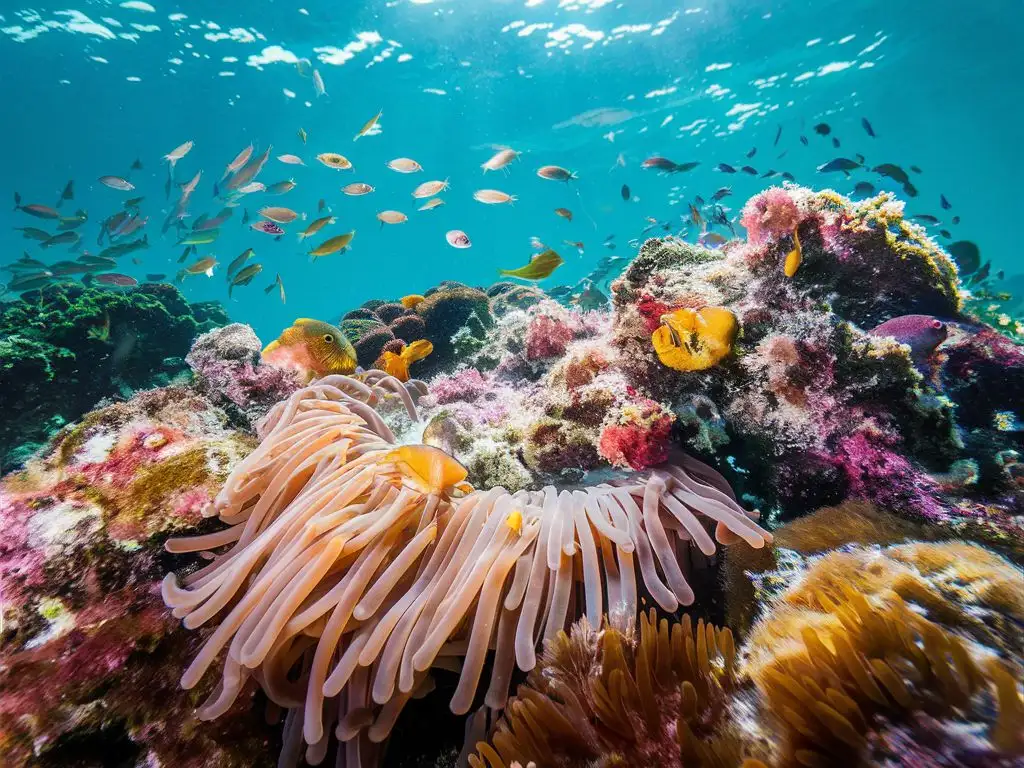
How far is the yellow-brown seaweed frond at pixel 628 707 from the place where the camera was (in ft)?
3.84

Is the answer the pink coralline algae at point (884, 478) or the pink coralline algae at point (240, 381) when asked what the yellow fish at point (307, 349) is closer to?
the pink coralline algae at point (240, 381)

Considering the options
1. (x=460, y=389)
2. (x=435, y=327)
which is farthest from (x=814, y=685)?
(x=435, y=327)

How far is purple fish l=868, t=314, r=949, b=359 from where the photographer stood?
2.68 m

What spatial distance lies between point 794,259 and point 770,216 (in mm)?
415

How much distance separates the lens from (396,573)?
173cm

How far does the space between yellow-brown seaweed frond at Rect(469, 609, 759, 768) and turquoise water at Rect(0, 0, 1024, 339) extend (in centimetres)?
1417

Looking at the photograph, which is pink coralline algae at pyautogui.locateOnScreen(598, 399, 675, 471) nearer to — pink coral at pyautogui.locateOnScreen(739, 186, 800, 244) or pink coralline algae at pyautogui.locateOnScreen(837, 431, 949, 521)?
pink coralline algae at pyautogui.locateOnScreen(837, 431, 949, 521)

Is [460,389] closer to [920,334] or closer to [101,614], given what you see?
[101,614]

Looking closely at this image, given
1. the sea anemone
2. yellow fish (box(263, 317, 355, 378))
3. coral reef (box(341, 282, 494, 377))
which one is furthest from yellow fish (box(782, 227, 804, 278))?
coral reef (box(341, 282, 494, 377))

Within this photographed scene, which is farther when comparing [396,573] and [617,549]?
[617,549]

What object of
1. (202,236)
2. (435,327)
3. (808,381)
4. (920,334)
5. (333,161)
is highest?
(333,161)

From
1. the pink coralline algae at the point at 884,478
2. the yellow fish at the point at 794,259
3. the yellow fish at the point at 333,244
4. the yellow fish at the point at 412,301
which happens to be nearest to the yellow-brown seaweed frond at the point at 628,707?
the pink coralline algae at the point at 884,478

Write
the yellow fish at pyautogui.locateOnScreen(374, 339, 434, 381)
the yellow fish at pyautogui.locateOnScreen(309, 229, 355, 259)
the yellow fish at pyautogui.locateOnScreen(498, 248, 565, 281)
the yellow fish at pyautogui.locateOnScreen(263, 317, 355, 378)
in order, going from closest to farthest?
the yellow fish at pyautogui.locateOnScreen(263, 317, 355, 378)
the yellow fish at pyautogui.locateOnScreen(498, 248, 565, 281)
the yellow fish at pyautogui.locateOnScreen(374, 339, 434, 381)
the yellow fish at pyautogui.locateOnScreen(309, 229, 355, 259)

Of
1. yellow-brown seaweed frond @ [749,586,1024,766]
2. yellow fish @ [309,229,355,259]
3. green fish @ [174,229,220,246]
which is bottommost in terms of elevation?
green fish @ [174,229,220,246]
